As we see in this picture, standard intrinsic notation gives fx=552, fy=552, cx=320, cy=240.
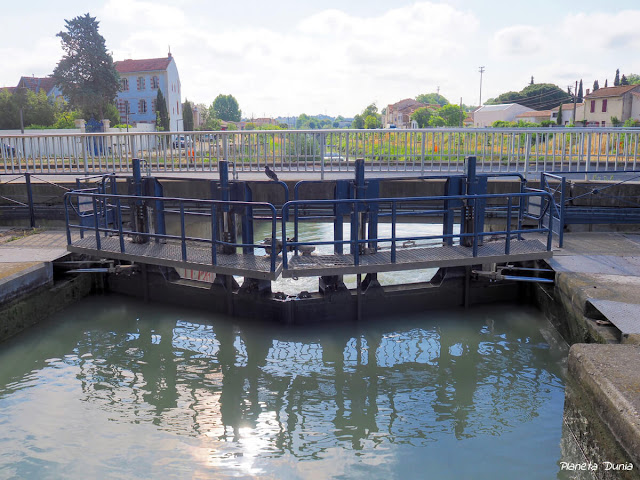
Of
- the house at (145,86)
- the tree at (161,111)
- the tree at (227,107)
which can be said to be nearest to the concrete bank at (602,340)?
the tree at (161,111)

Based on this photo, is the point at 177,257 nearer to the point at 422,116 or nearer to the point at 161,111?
the point at 161,111

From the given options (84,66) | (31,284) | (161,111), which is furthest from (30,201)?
(161,111)

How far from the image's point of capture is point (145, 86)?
71.6 m

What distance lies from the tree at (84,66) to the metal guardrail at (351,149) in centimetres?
4424

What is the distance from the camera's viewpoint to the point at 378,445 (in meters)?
5.83

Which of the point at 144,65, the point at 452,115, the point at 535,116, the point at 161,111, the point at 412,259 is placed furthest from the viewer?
the point at 452,115

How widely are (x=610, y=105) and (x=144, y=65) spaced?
5988 cm

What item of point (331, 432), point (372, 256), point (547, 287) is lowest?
point (331, 432)

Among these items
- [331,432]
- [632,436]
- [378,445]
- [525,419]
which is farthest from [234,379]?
[632,436]

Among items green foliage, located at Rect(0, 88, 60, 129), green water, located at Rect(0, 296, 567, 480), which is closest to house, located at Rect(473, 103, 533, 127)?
green foliage, located at Rect(0, 88, 60, 129)

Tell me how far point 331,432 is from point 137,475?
2.05 m

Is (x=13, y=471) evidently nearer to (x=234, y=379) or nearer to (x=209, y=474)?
(x=209, y=474)

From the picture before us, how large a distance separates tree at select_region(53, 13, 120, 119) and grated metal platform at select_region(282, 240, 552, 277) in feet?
171

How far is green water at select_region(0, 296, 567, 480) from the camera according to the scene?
18.1 ft
